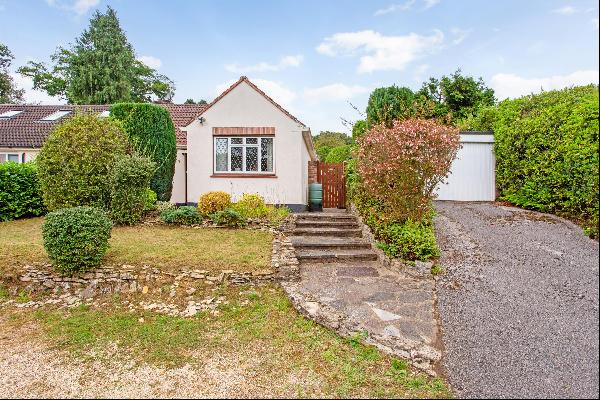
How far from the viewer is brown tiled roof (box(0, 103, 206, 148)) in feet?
61.5

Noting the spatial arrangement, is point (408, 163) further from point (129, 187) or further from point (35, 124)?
point (35, 124)

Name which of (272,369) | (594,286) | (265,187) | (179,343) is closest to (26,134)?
(265,187)

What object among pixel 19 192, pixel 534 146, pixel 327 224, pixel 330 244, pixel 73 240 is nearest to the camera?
pixel 73 240

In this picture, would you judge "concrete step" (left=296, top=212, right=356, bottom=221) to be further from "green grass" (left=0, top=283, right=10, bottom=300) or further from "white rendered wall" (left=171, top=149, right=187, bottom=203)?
"green grass" (left=0, top=283, right=10, bottom=300)

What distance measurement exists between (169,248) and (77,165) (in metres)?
5.01

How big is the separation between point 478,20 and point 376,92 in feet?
31.5

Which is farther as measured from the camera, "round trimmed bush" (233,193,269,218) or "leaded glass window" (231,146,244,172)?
"leaded glass window" (231,146,244,172)

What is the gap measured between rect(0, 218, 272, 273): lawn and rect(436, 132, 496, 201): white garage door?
22.8ft

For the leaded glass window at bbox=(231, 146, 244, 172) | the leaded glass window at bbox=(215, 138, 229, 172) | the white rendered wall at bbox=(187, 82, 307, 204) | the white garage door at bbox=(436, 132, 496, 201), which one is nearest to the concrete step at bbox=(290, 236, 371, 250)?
the white rendered wall at bbox=(187, 82, 307, 204)

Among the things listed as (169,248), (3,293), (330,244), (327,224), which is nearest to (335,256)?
(330,244)

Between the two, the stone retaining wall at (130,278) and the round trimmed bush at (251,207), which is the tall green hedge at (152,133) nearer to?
the round trimmed bush at (251,207)

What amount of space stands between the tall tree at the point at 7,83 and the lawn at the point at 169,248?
2775cm

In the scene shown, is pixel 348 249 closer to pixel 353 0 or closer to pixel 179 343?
pixel 179 343

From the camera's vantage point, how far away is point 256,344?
507cm
